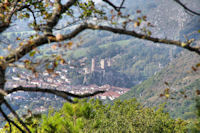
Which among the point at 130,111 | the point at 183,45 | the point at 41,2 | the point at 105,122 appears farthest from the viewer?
the point at 130,111

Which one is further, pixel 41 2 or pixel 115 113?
pixel 115 113

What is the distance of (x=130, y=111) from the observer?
17.3 meters

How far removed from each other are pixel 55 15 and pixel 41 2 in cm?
254

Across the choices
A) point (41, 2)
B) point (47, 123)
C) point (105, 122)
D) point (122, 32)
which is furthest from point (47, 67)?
point (105, 122)

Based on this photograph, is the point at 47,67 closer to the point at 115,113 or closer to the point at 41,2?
the point at 41,2

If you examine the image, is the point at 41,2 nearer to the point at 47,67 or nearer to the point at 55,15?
the point at 55,15

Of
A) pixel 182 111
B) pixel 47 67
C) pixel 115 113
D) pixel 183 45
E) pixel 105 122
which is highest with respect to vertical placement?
pixel 183 45

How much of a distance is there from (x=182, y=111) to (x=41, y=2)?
16434cm

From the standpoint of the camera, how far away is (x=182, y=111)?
6137 inches

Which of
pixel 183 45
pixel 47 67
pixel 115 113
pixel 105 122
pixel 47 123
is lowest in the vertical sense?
pixel 115 113

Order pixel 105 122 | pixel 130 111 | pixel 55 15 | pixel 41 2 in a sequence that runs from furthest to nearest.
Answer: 1. pixel 130 111
2. pixel 105 122
3. pixel 41 2
4. pixel 55 15

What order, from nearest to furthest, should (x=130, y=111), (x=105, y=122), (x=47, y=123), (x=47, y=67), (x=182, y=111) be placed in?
(x=47, y=67), (x=47, y=123), (x=105, y=122), (x=130, y=111), (x=182, y=111)

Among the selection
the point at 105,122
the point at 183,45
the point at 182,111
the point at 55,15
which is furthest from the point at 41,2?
the point at 182,111

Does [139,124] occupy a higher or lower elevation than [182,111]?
higher
